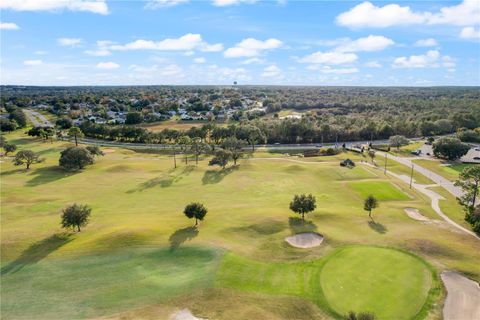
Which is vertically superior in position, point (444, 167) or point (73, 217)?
point (73, 217)

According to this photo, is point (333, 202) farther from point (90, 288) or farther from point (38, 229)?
point (38, 229)

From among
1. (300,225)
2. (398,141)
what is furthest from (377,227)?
(398,141)

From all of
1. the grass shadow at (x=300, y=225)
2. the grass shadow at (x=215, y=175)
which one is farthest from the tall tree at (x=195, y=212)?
the grass shadow at (x=215, y=175)

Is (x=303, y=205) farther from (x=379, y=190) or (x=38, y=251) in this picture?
(x=38, y=251)

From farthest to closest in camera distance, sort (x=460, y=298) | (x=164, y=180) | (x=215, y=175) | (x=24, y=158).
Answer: (x=24, y=158) → (x=215, y=175) → (x=164, y=180) → (x=460, y=298)

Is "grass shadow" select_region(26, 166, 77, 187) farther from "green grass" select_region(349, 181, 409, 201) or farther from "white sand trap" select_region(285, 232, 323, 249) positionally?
"green grass" select_region(349, 181, 409, 201)

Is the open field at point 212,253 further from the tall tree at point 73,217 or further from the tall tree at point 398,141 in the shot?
the tall tree at point 398,141

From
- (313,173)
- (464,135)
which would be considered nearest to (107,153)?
(313,173)
